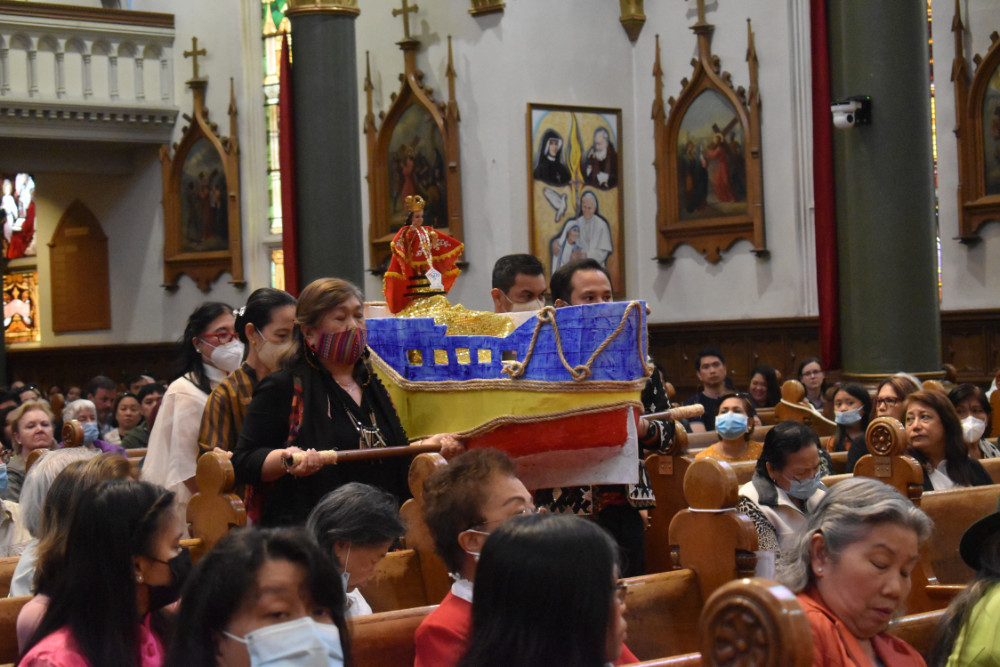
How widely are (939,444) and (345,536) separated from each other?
133 inches

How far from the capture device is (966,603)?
284 centimetres

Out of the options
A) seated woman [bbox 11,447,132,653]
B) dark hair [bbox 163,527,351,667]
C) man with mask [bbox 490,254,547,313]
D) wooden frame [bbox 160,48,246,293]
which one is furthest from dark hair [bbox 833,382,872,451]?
wooden frame [bbox 160,48,246,293]

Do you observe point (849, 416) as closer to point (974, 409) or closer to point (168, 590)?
point (974, 409)

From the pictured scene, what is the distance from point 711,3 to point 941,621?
10701mm

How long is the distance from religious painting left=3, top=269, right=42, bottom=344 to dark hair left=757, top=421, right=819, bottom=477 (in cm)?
1523

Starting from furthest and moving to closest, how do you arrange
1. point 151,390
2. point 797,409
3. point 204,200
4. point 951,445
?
point 204,200 → point 151,390 → point 797,409 → point 951,445

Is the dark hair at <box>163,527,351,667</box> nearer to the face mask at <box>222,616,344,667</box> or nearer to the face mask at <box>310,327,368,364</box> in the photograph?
the face mask at <box>222,616,344,667</box>

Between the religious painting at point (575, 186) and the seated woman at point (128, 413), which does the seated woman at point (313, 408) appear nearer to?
the seated woman at point (128, 413)

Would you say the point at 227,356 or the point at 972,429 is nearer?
the point at 227,356

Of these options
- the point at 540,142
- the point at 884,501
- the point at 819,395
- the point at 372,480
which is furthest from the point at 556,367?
the point at 540,142

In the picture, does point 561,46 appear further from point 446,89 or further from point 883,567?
point 883,567

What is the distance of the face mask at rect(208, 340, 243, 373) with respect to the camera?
4750 millimetres

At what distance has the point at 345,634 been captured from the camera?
2.17m

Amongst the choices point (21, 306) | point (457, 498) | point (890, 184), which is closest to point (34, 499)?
point (457, 498)
